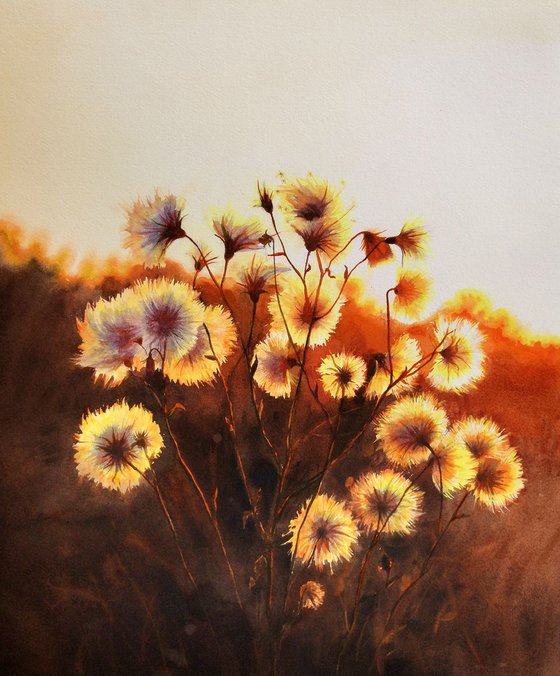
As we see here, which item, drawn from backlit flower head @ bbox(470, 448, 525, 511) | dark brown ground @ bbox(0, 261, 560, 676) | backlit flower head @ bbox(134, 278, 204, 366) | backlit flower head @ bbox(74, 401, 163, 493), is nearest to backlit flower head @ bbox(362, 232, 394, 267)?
dark brown ground @ bbox(0, 261, 560, 676)

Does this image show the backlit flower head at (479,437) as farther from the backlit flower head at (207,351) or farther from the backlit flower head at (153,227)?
the backlit flower head at (153,227)

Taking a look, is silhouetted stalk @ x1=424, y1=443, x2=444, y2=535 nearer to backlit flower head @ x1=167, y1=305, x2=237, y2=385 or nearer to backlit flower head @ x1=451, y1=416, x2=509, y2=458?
backlit flower head @ x1=451, y1=416, x2=509, y2=458

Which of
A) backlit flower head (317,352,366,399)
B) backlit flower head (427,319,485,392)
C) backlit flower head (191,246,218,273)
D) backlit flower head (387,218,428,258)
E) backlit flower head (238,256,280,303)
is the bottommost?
backlit flower head (317,352,366,399)

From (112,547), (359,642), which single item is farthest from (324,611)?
(112,547)

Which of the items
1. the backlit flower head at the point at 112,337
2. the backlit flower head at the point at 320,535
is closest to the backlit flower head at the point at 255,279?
the backlit flower head at the point at 112,337

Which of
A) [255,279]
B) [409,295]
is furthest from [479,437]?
[255,279]

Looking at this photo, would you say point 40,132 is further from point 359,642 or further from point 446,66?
point 359,642
